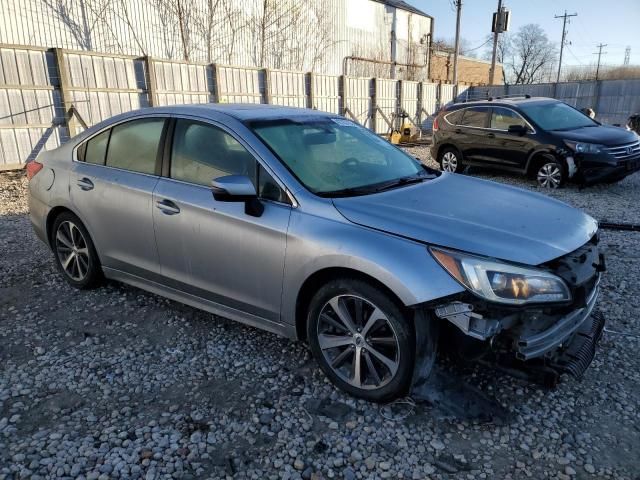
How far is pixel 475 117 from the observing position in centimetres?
1026

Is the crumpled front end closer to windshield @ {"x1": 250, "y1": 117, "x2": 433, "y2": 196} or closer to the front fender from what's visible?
the front fender

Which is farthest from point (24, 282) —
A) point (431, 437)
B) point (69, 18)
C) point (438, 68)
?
point (438, 68)

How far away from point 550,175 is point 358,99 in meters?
11.6

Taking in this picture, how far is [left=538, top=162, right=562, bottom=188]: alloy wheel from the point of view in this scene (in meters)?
8.86

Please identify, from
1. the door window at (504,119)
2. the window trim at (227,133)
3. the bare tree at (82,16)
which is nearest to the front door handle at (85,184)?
the window trim at (227,133)

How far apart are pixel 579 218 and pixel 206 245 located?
247 cm

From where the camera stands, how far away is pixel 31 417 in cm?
276

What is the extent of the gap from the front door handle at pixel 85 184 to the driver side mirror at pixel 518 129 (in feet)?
26.0

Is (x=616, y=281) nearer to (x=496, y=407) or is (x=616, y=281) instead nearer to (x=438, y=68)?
(x=496, y=407)

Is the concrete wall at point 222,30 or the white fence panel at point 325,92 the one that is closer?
the concrete wall at point 222,30

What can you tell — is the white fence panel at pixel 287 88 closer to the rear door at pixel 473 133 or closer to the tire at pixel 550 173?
the rear door at pixel 473 133

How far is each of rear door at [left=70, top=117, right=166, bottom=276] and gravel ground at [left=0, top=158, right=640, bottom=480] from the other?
1.89 ft

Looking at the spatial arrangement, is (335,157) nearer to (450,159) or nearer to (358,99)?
(450,159)

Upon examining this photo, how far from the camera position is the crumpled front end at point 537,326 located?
242cm
